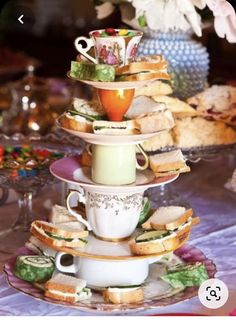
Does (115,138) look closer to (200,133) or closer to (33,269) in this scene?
(33,269)

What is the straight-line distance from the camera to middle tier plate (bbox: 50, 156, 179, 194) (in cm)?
96

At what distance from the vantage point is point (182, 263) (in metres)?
1.05

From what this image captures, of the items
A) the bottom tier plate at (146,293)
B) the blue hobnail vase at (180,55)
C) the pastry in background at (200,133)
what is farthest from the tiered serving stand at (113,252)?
the blue hobnail vase at (180,55)

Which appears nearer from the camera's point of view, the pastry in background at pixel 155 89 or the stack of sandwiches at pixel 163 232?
the stack of sandwiches at pixel 163 232

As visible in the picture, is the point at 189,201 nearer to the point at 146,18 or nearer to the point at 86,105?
the point at 146,18

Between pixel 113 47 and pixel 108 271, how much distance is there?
0.30 m

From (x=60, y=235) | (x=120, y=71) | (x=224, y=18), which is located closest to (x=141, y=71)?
(x=120, y=71)

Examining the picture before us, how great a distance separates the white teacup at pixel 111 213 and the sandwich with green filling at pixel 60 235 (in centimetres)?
3

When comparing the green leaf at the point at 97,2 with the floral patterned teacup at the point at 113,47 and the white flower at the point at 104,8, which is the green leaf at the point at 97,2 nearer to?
the white flower at the point at 104,8

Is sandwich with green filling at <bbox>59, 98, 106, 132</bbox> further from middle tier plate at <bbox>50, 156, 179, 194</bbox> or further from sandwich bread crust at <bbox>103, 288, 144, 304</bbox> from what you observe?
sandwich bread crust at <bbox>103, 288, 144, 304</bbox>

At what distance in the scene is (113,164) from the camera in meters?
0.97

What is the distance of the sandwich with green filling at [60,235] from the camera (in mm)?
959

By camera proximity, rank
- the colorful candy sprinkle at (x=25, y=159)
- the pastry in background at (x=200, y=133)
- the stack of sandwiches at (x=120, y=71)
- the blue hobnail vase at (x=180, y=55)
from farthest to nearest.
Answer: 1. the blue hobnail vase at (x=180, y=55)
2. the pastry in background at (x=200, y=133)
3. the colorful candy sprinkle at (x=25, y=159)
4. the stack of sandwiches at (x=120, y=71)

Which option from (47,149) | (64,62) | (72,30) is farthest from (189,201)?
(72,30)
